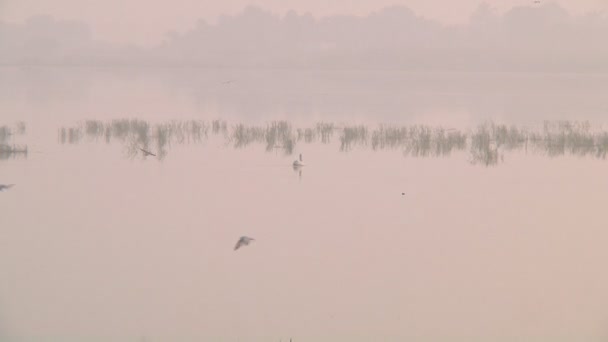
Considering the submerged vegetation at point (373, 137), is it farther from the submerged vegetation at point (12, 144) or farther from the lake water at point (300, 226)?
the submerged vegetation at point (12, 144)

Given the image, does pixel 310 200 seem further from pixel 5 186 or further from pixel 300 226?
pixel 5 186

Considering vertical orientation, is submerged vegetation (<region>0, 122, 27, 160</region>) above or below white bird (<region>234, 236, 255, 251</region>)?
above

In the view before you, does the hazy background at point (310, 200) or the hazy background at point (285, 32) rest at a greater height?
the hazy background at point (285, 32)

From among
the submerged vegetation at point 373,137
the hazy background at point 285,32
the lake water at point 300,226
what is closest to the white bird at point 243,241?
the lake water at point 300,226

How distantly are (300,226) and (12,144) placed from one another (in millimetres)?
988

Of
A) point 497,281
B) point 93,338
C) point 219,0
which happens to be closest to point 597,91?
point 497,281

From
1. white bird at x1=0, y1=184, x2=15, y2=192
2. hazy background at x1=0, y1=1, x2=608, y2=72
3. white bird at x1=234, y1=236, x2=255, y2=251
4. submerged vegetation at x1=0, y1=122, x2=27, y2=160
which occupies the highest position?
hazy background at x1=0, y1=1, x2=608, y2=72

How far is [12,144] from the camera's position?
2.04 m

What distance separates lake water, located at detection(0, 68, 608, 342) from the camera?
2047 mm

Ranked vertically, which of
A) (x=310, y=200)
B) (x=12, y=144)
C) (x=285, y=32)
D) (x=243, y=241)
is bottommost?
(x=243, y=241)

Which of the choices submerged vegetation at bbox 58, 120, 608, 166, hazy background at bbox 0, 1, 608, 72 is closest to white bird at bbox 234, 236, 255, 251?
submerged vegetation at bbox 58, 120, 608, 166

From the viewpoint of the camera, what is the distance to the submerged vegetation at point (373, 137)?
6.72 feet

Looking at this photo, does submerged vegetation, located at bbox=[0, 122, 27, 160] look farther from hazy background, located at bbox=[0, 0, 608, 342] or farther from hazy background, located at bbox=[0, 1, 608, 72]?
hazy background, located at bbox=[0, 1, 608, 72]

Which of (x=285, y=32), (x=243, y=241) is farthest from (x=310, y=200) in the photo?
(x=285, y=32)
